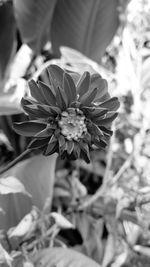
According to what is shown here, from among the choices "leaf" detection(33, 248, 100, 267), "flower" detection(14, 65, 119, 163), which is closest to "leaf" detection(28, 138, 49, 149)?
"flower" detection(14, 65, 119, 163)

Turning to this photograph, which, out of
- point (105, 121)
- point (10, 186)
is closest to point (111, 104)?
point (105, 121)

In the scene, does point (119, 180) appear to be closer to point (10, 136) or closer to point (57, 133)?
point (10, 136)

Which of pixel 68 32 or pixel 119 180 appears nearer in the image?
pixel 119 180

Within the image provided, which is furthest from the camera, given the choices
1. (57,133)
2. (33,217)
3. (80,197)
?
(80,197)

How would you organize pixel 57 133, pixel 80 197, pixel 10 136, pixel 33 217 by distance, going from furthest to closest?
1. pixel 10 136
2. pixel 80 197
3. pixel 33 217
4. pixel 57 133

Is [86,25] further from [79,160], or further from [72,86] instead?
[72,86]

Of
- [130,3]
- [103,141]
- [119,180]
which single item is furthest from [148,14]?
[103,141]

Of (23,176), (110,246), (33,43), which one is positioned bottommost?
(110,246)

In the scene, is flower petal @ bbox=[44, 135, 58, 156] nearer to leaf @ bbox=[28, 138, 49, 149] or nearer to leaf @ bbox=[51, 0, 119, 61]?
leaf @ bbox=[28, 138, 49, 149]
